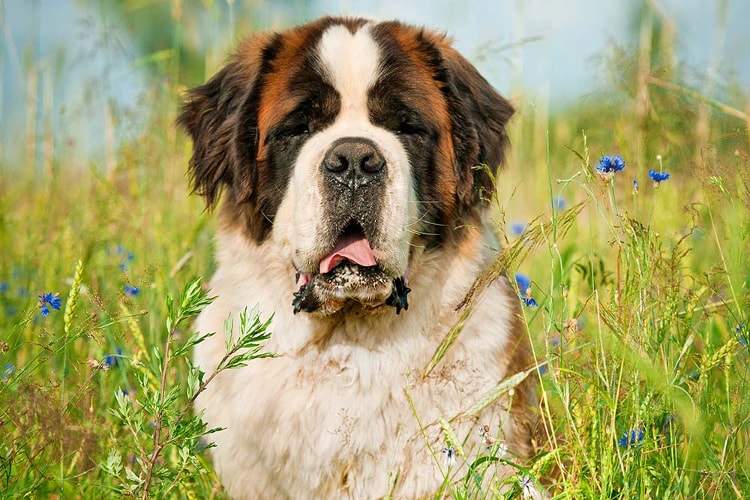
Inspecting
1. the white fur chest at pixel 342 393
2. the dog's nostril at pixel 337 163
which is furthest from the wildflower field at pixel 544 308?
the dog's nostril at pixel 337 163

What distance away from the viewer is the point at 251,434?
2.67 meters

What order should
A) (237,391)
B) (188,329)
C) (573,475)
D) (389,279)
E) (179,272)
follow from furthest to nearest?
(179,272), (188,329), (237,391), (389,279), (573,475)

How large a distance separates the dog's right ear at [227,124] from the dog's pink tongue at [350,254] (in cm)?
45

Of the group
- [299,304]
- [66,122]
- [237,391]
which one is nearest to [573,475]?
[299,304]

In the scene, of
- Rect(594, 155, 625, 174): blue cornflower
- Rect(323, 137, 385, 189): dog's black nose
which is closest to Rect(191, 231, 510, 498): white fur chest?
Rect(323, 137, 385, 189): dog's black nose

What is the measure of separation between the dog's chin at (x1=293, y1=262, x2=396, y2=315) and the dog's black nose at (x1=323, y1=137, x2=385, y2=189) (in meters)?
0.26

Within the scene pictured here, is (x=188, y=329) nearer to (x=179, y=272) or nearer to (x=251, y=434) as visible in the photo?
(x=179, y=272)

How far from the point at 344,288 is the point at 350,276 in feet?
0.13

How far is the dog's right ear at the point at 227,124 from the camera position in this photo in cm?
279

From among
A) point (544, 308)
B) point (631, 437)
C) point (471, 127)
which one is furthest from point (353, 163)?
point (631, 437)

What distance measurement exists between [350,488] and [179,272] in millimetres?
1644

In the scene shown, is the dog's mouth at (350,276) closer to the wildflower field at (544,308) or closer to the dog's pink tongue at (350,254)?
the dog's pink tongue at (350,254)

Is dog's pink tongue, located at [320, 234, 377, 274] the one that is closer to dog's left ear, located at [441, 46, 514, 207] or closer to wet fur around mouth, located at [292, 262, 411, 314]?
wet fur around mouth, located at [292, 262, 411, 314]

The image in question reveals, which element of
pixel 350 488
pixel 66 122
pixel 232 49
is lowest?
pixel 350 488
